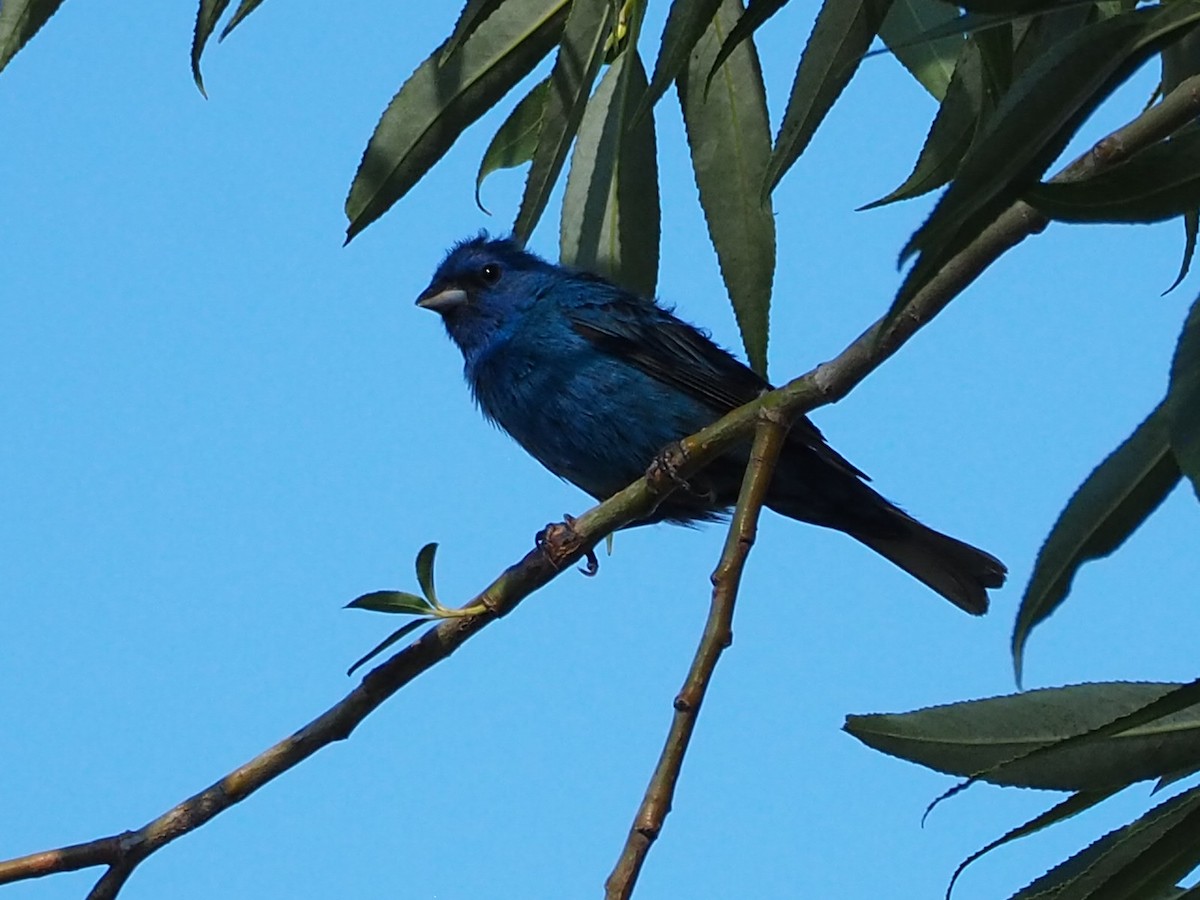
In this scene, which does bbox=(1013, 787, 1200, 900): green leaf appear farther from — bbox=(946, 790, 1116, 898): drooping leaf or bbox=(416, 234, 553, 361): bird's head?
bbox=(416, 234, 553, 361): bird's head

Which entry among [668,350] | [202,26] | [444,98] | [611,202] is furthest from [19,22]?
[668,350]

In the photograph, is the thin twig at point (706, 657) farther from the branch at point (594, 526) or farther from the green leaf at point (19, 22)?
the green leaf at point (19, 22)

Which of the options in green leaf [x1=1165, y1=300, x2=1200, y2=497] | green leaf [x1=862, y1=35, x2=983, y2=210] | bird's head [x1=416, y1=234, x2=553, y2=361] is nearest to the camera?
green leaf [x1=1165, y1=300, x2=1200, y2=497]

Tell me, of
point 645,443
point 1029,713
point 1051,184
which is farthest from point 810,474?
point 1051,184

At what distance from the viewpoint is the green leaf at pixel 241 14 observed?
4.04 metres

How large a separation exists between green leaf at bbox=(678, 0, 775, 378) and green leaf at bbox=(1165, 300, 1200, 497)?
1.35 m

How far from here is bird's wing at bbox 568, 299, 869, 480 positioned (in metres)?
5.59

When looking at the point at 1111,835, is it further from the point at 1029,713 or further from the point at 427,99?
the point at 427,99

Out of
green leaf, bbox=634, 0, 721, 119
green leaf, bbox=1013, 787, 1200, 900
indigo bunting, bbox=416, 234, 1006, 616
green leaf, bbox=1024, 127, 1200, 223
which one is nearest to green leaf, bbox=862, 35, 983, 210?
green leaf, bbox=634, 0, 721, 119

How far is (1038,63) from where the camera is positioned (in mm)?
2250

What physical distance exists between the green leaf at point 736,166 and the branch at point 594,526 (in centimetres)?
39

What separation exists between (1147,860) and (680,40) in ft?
5.11

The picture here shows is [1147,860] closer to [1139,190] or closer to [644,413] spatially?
[1139,190]

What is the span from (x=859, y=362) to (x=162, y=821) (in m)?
1.37
